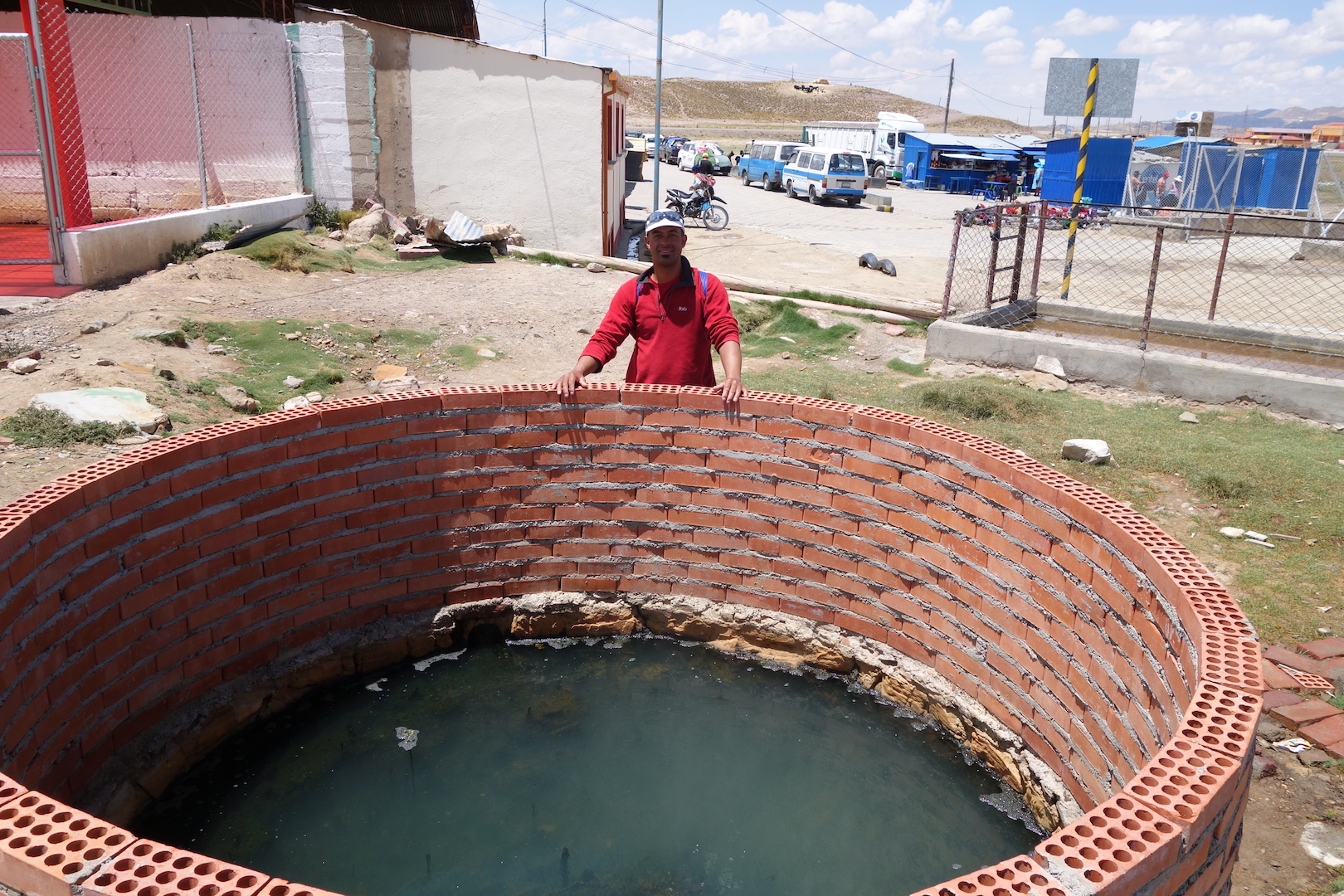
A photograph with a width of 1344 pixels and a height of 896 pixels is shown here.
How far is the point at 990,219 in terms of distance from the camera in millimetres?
9797

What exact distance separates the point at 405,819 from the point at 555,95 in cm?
1275

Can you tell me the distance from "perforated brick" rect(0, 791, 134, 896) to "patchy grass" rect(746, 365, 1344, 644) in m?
4.71

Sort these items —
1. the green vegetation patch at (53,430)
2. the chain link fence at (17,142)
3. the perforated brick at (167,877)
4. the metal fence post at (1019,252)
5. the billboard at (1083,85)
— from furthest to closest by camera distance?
the chain link fence at (17,142)
the billboard at (1083,85)
the metal fence post at (1019,252)
the green vegetation patch at (53,430)
the perforated brick at (167,877)

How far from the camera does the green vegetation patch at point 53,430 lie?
533cm

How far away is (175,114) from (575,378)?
439 inches

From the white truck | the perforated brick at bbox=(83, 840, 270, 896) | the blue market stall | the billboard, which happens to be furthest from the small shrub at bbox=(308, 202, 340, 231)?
the blue market stall

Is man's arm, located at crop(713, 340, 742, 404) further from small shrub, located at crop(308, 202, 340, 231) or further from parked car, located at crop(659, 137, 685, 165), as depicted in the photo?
parked car, located at crop(659, 137, 685, 165)

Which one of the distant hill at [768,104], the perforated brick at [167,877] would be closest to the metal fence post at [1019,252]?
the perforated brick at [167,877]

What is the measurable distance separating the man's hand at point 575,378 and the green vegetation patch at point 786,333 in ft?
17.2

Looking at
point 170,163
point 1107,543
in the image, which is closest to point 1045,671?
point 1107,543

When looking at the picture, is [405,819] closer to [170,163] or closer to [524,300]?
[524,300]

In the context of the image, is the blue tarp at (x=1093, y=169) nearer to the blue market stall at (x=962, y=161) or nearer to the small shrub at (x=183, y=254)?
the blue market stall at (x=962, y=161)

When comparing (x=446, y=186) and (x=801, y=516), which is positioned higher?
(x=446, y=186)

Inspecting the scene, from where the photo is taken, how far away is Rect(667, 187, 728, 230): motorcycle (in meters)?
21.9
